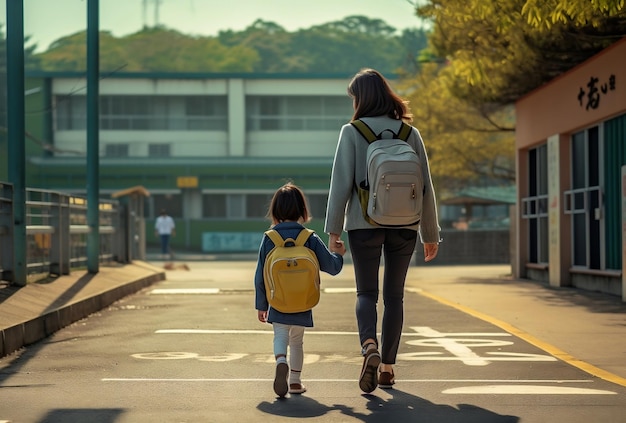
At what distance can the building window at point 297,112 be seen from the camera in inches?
2436

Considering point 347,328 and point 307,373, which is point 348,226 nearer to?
point 307,373

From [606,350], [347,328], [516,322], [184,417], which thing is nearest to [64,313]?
[347,328]

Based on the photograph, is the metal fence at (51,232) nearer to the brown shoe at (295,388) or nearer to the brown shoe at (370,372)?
the brown shoe at (295,388)

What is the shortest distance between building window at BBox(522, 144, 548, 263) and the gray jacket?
14896 mm

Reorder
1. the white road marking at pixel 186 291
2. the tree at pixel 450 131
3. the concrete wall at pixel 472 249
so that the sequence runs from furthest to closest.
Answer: the concrete wall at pixel 472 249, the tree at pixel 450 131, the white road marking at pixel 186 291

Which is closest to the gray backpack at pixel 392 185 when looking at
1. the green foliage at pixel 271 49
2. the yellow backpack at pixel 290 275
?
the yellow backpack at pixel 290 275

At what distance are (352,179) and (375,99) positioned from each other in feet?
1.82

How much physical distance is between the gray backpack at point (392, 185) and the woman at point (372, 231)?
0.10 metres

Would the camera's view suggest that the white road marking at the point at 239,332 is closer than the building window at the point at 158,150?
Yes

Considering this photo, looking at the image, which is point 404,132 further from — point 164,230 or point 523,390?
point 164,230

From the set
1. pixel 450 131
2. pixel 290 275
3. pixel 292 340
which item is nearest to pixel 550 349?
pixel 292 340

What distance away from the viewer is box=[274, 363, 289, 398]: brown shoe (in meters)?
7.06

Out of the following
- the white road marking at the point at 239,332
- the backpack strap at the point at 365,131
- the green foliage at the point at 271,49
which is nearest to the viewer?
the backpack strap at the point at 365,131

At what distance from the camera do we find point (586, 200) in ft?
60.6
